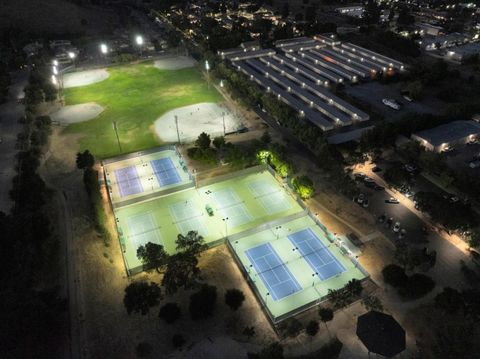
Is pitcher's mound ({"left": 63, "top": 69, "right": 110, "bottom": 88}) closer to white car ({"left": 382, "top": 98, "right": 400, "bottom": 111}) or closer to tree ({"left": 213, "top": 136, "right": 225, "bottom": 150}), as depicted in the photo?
tree ({"left": 213, "top": 136, "right": 225, "bottom": 150})

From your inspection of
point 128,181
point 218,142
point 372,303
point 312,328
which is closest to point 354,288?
point 372,303

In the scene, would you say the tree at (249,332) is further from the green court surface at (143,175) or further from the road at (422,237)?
the green court surface at (143,175)

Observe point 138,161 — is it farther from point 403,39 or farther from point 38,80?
point 403,39

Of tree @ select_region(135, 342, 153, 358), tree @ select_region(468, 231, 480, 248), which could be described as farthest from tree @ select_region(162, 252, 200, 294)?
tree @ select_region(468, 231, 480, 248)

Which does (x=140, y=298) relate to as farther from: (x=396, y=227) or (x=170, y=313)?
(x=396, y=227)

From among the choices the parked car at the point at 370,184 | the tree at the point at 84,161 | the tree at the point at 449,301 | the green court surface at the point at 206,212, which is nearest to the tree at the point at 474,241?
the tree at the point at 449,301

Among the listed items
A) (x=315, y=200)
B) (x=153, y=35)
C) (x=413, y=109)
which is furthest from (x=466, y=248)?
(x=153, y=35)
